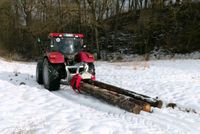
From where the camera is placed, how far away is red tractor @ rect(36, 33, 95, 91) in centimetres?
1195

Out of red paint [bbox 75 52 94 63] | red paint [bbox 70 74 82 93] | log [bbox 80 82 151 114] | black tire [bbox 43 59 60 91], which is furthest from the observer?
red paint [bbox 75 52 94 63]

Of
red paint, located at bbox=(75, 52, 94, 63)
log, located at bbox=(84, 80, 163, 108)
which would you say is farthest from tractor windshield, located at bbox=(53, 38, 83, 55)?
log, located at bbox=(84, 80, 163, 108)

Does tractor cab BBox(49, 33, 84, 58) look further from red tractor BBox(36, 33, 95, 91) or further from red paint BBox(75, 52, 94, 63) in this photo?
red paint BBox(75, 52, 94, 63)

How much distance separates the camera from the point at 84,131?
6.78m

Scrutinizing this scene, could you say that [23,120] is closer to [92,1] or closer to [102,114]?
[102,114]

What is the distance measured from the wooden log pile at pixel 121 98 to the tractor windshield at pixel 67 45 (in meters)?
2.24

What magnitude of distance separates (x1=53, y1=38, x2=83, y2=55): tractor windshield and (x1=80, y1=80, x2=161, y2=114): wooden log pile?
7.36 feet

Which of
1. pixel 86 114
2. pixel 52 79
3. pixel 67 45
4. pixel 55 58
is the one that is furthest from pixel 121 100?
pixel 67 45

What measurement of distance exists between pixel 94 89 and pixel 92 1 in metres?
22.0

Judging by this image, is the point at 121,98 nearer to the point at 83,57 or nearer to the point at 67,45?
the point at 83,57

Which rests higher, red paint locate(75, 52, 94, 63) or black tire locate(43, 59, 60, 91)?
red paint locate(75, 52, 94, 63)

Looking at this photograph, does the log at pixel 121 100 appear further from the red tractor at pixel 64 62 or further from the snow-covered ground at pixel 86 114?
the red tractor at pixel 64 62

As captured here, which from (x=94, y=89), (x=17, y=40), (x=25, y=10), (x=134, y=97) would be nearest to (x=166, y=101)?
(x=134, y=97)

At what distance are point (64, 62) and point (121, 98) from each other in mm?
3872
